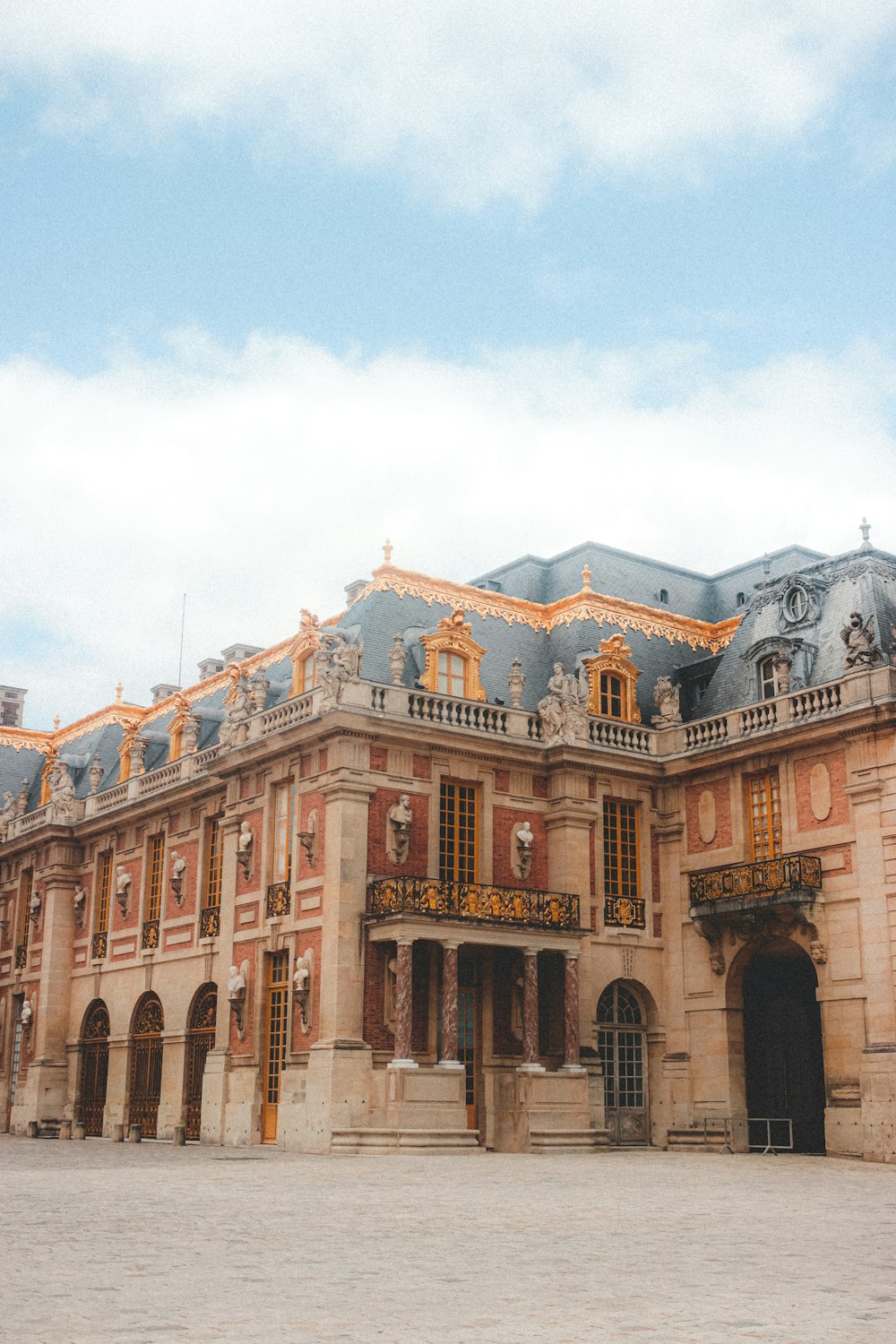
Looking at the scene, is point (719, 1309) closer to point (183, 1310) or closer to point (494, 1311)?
point (494, 1311)

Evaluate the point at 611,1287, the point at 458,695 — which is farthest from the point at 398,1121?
the point at 611,1287

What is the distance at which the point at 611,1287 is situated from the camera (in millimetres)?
10172

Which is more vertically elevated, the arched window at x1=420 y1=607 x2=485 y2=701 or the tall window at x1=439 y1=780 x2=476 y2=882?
the arched window at x1=420 y1=607 x2=485 y2=701

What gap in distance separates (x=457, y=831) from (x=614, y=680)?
20.5 ft

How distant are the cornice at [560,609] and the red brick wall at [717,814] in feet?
16.3

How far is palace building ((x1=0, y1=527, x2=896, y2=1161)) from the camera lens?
28.6m

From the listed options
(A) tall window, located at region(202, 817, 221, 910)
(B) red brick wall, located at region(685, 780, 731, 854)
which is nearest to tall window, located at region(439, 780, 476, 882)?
(B) red brick wall, located at region(685, 780, 731, 854)

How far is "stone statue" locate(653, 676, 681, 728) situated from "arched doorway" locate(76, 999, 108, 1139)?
16.8 meters

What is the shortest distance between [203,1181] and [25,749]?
31.8 meters

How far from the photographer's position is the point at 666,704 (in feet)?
114

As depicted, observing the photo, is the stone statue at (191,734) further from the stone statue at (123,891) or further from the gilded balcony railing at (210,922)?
the gilded balcony railing at (210,922)

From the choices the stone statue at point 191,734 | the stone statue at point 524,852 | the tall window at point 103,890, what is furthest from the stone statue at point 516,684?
the tall window at point 103,890

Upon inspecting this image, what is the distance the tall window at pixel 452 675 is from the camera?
107ft

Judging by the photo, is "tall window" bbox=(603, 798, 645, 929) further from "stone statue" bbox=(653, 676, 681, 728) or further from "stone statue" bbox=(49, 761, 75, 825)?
"stone statue" bbox=(49, 761, 75, 825)
